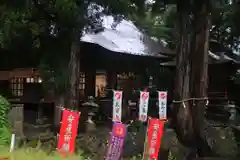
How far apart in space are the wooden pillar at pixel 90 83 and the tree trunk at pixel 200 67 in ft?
21.2

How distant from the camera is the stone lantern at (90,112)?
12.1m

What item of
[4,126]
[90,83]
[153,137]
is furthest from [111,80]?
[4,126]

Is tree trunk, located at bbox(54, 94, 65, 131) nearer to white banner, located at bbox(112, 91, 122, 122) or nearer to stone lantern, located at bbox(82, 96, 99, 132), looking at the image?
stone lantern, located at bbox(82, 96, 99, 132)

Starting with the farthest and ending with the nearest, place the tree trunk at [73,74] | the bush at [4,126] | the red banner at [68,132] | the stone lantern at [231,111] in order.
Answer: the stone lantern at [231,111]
the tree trunk at [73,74]
the red banner at [68,132]
the bush at [4,126]

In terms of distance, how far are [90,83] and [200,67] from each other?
6.71 m

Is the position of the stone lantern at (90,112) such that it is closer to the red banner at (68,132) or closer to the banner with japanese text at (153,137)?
the banner with japanese text at (153,137)

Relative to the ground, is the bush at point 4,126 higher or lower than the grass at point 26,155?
higher

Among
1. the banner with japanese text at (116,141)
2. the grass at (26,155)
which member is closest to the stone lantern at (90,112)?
the banner with japanese text at (116,141)

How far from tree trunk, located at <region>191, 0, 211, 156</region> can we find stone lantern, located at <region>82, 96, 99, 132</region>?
140 inches

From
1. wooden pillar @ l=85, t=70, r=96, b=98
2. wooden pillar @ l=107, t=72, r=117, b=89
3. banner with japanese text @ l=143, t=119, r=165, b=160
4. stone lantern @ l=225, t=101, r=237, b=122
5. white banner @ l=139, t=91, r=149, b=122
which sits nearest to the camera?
banner with japanese text @ l=143, t=119, r=165, b=160

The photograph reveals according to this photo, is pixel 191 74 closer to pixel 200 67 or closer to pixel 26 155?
pixel 200 67

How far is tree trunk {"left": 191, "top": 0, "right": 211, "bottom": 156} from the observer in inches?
388

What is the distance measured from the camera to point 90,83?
15.8 meters

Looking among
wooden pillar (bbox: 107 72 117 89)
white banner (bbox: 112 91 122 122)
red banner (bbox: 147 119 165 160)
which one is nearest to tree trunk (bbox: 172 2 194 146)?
white banner (bbox: 112 91 122 122)
